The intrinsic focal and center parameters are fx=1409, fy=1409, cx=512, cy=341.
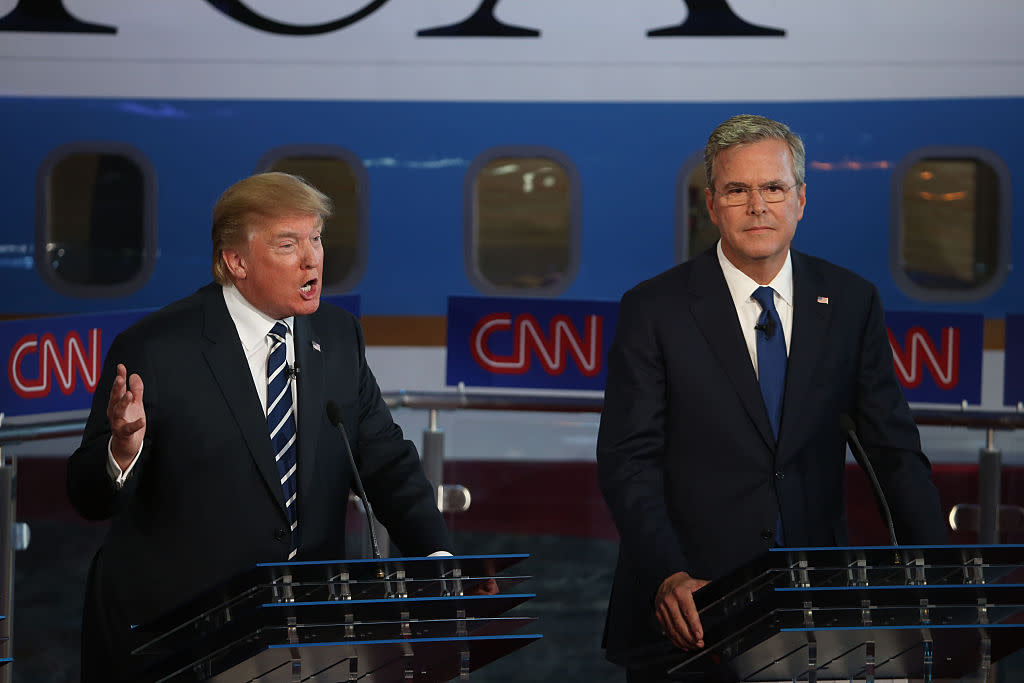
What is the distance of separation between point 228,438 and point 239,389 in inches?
A: 3.9

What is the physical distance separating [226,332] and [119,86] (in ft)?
13.9

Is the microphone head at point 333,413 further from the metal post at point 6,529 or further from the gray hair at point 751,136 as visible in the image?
the metal post at point 6,529

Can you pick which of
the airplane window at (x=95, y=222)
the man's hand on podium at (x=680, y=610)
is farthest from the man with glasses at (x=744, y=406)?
the airplane window at (x=95, y=222)

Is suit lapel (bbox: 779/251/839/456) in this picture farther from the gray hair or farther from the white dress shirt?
the gray hair

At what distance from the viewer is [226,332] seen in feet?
9.29

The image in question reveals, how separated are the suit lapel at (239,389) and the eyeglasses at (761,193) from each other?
1.00m

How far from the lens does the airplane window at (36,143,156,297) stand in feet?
22.1

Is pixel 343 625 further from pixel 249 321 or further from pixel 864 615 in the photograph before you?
pixel 249 321

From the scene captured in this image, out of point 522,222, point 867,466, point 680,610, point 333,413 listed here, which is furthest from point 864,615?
point 522,222

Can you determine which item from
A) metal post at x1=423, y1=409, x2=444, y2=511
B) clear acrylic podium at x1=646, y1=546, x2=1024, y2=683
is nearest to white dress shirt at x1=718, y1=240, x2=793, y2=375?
clear acrylic podium at x1=646, y1=546, x2=1024, y2=683

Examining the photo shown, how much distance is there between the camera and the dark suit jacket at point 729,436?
2.68 m

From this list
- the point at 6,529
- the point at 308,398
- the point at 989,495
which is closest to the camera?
the point at 308,398

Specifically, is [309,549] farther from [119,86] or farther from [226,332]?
[119,86]

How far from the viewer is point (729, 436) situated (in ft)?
8.82
